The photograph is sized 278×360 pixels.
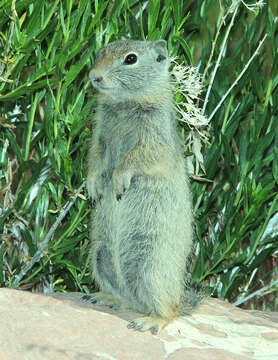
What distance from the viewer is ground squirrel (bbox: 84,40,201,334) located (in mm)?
4188

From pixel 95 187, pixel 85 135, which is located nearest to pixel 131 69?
pixel 85 135

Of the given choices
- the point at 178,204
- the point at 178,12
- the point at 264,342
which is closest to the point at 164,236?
the point at 178,204

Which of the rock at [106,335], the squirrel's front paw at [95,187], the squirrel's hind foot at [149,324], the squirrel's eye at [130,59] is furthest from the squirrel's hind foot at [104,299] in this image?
the squirrel's eye at [130,59]

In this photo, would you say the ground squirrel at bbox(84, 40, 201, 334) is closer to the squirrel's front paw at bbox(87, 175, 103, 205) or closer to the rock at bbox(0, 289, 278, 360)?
the squirrel's front paw at bbox(87, 175, 103, 205)

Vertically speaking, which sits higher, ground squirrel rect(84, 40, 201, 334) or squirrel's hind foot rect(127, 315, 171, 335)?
ground squirrel rect(84, 40, 201, 334)

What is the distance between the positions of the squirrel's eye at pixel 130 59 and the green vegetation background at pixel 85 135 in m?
0.41

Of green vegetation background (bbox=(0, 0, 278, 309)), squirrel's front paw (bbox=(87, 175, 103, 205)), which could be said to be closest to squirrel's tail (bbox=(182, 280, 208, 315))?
green vegetation background (bbox=(0, 0, 278, 309))

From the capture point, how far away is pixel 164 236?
4.23m

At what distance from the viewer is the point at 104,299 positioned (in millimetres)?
4605

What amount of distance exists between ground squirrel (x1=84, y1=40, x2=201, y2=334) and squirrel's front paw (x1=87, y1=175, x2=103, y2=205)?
15 millimetres

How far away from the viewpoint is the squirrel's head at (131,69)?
4.10 metres

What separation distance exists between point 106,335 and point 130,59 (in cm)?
189

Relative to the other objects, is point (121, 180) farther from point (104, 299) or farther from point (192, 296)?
point (192, 296)

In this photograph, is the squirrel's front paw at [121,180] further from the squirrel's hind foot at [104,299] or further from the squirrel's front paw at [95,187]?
the squirrel's hind foot at [104,299]
